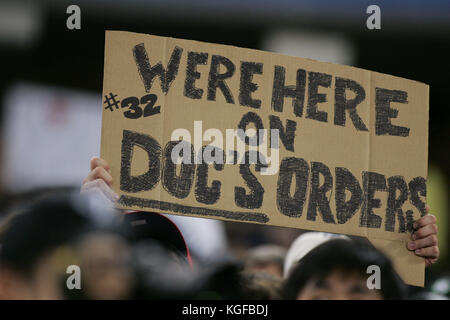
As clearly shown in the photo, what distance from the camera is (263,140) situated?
1.63 metres

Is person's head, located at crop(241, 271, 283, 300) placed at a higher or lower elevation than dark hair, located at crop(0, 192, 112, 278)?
lower

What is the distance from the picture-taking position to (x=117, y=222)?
4.99ft

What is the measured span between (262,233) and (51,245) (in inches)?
83.8

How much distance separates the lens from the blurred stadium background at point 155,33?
3.45 meters

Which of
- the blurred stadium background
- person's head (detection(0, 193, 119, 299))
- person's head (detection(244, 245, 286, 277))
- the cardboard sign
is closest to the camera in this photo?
person's head (detection(0, 193, 119, 299))

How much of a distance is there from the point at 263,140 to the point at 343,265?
1.24ft

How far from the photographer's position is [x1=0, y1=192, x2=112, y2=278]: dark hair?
4.24 feet

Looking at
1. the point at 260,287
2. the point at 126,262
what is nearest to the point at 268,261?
the point at 260,287

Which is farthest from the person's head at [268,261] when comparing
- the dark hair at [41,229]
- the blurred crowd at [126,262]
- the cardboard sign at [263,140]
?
the dark hair at [41,229]

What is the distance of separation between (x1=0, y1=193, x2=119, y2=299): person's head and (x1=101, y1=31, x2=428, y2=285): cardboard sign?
0.51 ft

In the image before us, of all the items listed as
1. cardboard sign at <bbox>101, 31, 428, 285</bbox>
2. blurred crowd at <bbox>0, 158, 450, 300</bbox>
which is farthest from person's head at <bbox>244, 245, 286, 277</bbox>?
cardboard sign at <bbox>101, 31, 428, 285</bbox>

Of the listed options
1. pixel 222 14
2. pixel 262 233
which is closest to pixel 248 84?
pixel 262 233

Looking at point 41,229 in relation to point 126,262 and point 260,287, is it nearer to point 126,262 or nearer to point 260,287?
point 126,262

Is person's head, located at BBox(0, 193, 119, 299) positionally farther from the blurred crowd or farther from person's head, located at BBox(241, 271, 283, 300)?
person's head, located at BBox(241, 271, 283, 300)
